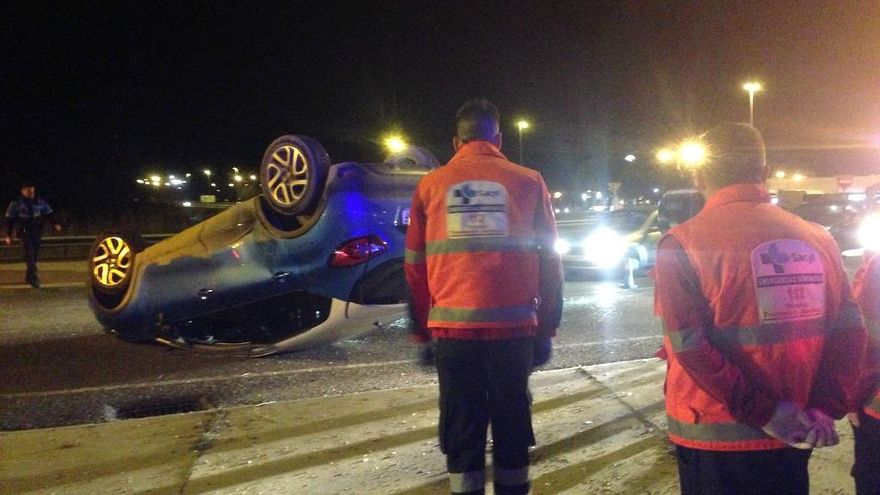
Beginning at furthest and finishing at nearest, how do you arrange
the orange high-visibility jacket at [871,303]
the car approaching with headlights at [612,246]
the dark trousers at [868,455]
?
1. the car approaching with headlights at [612,246]
2. the dark trousers at [868,455]
3. the orange high-visibility jacket at [871,303]

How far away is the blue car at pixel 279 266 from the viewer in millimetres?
5402

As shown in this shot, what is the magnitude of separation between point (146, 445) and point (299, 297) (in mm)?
1874

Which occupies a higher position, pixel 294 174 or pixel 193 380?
pixel 294 174

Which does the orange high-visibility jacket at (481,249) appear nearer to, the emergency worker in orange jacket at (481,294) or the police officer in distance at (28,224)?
the emergency worker in orange jacket at (481,294)

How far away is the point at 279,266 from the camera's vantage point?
5.53 m

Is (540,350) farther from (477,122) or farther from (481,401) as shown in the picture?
(477,122)

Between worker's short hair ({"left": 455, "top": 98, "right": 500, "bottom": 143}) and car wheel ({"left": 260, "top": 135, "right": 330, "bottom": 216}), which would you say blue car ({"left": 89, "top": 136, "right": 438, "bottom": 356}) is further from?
worker's short hair ({"left": 455, "top": 98, "right": 500, "bottom": 143})

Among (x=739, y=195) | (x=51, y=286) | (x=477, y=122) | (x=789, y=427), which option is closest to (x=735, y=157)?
(x=739, y=195)

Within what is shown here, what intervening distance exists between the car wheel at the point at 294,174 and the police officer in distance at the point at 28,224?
26.3 ft

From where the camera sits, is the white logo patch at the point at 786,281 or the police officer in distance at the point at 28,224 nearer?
the white logo patch at the point at 786,281

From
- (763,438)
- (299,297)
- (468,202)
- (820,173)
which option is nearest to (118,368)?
→ (299,297)

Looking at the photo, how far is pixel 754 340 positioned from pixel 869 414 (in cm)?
101

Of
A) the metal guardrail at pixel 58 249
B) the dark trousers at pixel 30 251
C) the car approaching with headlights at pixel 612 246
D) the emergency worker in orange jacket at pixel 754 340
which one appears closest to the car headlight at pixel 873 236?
the emergency worker in orange jacket at pixel 754 340

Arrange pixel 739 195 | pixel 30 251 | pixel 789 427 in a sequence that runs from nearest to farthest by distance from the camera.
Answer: pixel 789 427, pixel 739 195, pixel 30 251
